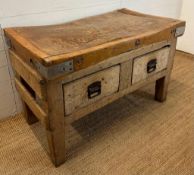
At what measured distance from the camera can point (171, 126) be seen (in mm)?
1195

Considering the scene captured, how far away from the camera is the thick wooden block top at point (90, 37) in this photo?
2.58ft

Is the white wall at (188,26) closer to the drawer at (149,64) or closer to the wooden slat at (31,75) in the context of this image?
the drawer at (149,64)

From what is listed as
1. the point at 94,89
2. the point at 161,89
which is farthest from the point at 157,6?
the point at 94,89

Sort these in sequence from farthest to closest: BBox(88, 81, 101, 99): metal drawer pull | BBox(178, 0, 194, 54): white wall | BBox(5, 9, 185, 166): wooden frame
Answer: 1. BBox(178, 0, 194, 54): white wall
2. BBox(88, 81, 101, 99): metal drawer pull
3. BBox(5, 9, 185, 166): wooden frame

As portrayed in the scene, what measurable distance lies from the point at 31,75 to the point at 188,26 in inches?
64.9

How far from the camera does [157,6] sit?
1757 millimetres

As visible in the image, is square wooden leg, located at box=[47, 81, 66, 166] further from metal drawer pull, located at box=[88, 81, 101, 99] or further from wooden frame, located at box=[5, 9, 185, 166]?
metal drawer pull, located at box=[88, 81, 101, 99]

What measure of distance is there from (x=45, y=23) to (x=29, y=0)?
13 cm

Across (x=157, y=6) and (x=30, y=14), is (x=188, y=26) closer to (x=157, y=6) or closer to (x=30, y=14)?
(x=157, y=6)

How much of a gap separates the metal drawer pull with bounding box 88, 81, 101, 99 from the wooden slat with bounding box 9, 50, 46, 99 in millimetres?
195

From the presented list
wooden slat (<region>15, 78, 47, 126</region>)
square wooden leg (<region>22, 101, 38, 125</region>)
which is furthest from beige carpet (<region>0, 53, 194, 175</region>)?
wooden slat (<region>15, 78, 47, 126</region>)

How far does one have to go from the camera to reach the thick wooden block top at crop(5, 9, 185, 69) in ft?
2.58

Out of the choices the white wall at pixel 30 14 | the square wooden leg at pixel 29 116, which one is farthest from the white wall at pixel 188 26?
the square wooden leg at pixel 29 116

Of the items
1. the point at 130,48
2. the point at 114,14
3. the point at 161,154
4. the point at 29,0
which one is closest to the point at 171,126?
the point at 161,154
